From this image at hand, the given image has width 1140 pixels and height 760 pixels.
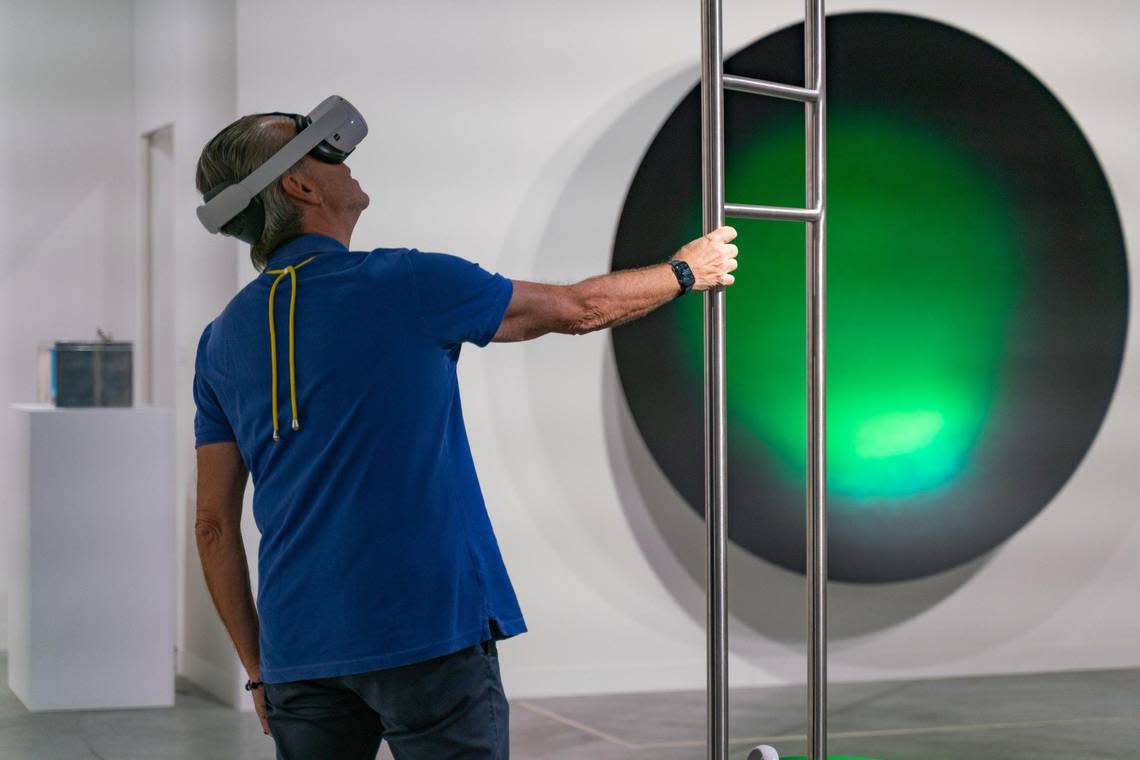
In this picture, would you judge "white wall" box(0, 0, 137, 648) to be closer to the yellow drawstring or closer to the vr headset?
the vr headset

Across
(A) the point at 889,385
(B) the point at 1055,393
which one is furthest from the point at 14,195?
(B) the point at 1055,393

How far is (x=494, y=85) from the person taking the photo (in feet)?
13.3

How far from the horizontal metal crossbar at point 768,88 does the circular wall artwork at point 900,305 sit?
1.88 metres

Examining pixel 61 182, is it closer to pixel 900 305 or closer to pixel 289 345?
pixel 900 305

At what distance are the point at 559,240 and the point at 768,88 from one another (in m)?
2.03

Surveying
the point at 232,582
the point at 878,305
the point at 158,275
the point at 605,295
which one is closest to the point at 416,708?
the point at 232,582

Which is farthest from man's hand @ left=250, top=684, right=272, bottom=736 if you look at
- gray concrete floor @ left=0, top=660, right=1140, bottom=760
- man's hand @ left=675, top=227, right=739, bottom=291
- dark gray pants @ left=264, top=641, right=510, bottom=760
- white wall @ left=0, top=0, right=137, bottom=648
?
white wall @ left=0, top=0, right=137, bottom=648

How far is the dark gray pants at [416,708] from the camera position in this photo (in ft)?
5.09

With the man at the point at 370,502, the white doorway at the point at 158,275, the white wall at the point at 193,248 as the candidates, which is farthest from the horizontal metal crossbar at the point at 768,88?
the white doorway at the point at 158,275

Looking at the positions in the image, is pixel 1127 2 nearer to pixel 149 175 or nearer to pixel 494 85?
pixel 494 85

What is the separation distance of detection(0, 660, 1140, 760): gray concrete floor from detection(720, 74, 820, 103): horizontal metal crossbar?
5.99 ft

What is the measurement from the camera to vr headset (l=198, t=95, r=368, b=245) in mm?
1674

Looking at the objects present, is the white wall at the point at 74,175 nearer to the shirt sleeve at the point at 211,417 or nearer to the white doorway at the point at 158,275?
the white doorway at the point at 158,275

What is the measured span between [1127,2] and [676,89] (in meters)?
1.55
